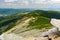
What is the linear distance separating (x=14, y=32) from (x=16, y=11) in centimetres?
84

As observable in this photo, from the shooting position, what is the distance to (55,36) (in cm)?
451

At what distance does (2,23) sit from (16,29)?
0.54 meters

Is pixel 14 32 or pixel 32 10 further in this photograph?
pixel 32 10

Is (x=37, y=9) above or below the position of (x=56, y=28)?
above

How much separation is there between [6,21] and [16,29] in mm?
484

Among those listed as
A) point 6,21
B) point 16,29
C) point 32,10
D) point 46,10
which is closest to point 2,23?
point 6,21

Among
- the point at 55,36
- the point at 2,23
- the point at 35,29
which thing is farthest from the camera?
the point at 2,23

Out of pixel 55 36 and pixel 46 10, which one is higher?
pixel 46 10

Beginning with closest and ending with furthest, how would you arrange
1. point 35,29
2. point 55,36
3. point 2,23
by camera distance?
point 55,36, point 35,29, point 2,23

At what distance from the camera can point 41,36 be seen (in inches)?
184

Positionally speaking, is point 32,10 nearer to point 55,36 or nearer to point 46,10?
point 46,10

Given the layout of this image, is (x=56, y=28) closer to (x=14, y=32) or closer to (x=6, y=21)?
(x=14, y=32)

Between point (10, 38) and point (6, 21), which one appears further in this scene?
point (6, 21)

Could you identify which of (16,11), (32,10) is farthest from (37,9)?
(16,11)
